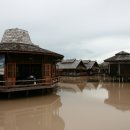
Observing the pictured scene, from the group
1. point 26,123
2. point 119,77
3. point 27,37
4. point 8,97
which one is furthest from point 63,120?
point 119,77

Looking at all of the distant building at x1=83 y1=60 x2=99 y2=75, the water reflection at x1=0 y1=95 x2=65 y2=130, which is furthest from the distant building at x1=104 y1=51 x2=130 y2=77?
the water reflection at x1=0 y1=95 x2=65 y2=130

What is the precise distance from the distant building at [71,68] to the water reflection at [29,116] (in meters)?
36.8

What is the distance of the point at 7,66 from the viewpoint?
18.0m

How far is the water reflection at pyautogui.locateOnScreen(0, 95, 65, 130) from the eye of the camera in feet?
33.4

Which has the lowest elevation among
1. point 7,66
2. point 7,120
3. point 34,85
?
point 7,120

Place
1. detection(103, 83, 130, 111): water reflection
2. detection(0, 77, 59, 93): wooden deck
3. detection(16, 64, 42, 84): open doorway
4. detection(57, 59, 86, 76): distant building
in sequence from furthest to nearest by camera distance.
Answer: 1. detection(57, 59, 86, 76): distant building
2. detection(16, 64, 42, 84): open doorway
3. detection(0, 77, 59, 93): wooden deck
4. detection(103, 83, 130, 111): water reflection

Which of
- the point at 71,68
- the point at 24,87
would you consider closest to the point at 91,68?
the point at 71,68

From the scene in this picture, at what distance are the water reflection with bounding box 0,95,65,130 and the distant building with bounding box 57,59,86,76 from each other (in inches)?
1449

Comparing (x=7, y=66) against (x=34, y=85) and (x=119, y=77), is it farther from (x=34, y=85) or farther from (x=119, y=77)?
(x=119, y=77)

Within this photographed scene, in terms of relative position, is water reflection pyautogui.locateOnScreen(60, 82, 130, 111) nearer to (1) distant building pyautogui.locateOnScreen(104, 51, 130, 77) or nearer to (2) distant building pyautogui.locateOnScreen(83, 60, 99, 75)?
(1) distant building pyautogui.locateOnScreen(104, 51, 130, 77)

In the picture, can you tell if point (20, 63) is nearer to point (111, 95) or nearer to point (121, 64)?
point (111, 95)

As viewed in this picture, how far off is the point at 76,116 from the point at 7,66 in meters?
8.53

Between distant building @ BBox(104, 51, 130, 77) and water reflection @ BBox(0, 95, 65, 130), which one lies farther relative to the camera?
distant building @ BBox(104, 51, 130, 77)

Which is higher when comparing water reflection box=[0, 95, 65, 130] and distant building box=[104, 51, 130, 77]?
distant building box=[104, 51, 130, 77]
